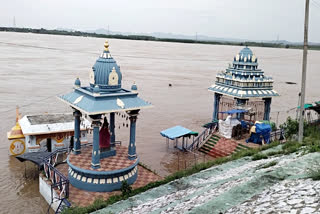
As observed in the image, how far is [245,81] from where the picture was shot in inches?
673

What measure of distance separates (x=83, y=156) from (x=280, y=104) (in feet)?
82.8

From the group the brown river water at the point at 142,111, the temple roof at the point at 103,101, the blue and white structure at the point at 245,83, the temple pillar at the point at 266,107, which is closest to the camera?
the temple roof at the point at 103,101

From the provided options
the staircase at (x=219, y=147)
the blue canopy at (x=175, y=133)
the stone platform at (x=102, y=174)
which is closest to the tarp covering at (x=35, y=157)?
the stone platform at (x=102, y=174)

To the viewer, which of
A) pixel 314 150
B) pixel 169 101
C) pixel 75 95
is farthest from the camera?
pixel 169 101

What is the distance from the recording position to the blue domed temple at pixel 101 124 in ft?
36.3

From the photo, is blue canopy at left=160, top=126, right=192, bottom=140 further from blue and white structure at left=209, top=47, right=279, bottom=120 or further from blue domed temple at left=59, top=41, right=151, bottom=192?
blue domed temple at left=59, top=41, right=151, bottom=192

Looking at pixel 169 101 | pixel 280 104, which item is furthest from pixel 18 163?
pixel 280 104

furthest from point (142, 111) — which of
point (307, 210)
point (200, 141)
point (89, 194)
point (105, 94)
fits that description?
point (307, 210)

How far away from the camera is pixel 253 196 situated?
5.55m

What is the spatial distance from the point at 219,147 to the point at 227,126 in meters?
1.21

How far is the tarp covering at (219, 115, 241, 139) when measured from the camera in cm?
1642

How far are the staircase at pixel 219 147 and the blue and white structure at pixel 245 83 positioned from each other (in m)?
2.55

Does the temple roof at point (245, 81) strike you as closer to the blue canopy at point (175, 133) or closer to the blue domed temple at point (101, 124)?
the blue canopy at point (175, 133)

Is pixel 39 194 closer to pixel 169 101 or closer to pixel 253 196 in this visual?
pixel 253 196
